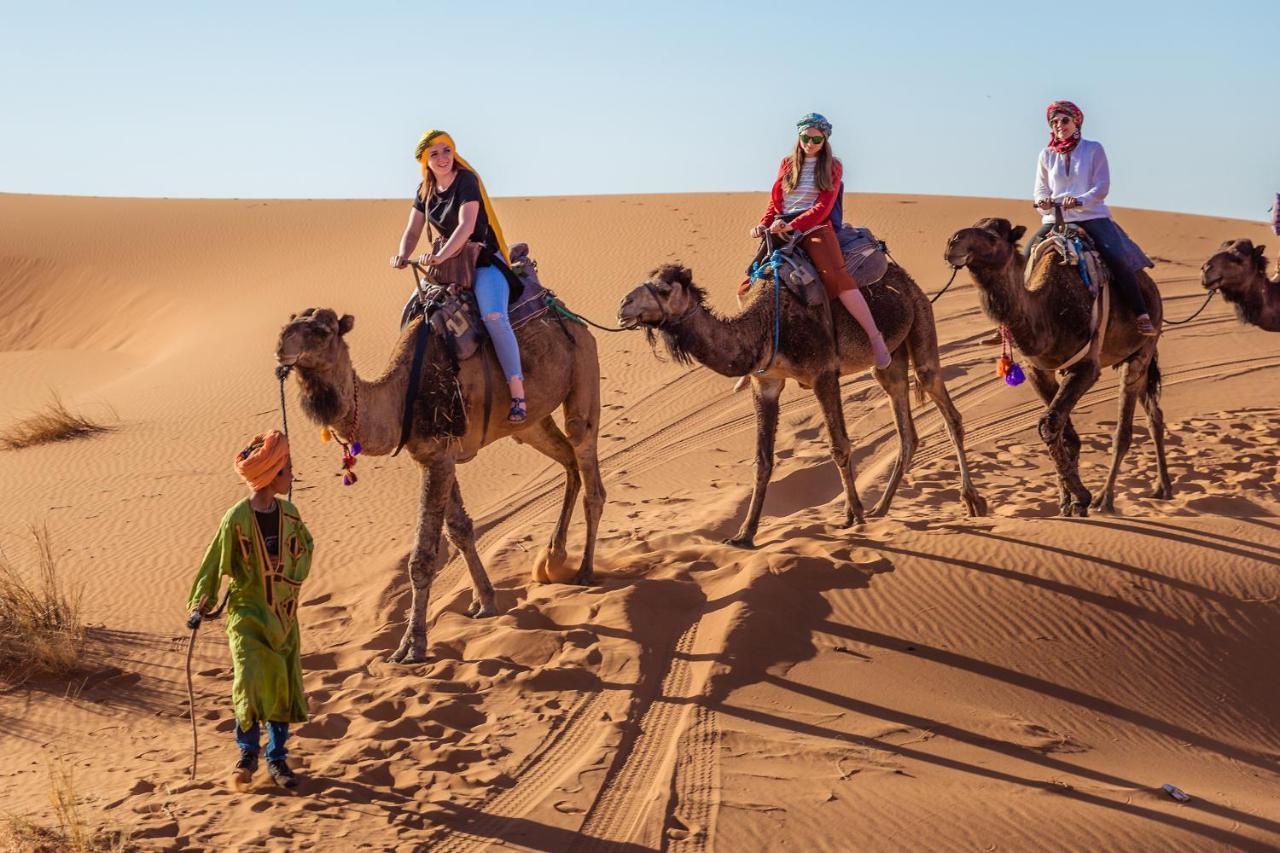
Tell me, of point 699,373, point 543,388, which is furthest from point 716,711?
point 699,373

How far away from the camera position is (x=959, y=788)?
6.43 m

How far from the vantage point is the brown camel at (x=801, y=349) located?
8.90m

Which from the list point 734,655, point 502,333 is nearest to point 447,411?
point 502,333

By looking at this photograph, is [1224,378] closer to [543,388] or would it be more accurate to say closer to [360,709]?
[543,388]

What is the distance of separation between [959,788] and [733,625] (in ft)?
6.87

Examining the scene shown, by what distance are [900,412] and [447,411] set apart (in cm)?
456

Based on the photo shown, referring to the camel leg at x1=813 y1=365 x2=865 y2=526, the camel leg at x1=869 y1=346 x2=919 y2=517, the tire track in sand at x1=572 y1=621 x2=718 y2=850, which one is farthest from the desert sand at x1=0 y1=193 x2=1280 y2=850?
the camel leg at x1=869 y1=346 x2=919 y2=517

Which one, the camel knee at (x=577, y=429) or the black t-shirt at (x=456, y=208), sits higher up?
the black t-shirt at (x=456, y=208)

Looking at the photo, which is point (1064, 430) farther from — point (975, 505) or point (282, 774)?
point (282, 774)

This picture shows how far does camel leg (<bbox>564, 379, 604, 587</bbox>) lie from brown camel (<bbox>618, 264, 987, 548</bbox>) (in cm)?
74

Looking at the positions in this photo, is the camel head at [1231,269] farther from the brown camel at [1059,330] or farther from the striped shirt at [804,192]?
the striped shirt at [804,192]

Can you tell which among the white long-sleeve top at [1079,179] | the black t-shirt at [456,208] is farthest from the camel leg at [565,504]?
the white long-sleeve top at [1079,179]

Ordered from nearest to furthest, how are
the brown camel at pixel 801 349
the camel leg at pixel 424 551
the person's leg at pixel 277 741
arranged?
1. the person's leg at pixel 277 741
2. the camel leg at pixel 424 551
3. the brown camel at pixel 801 349

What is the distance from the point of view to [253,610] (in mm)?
6406
